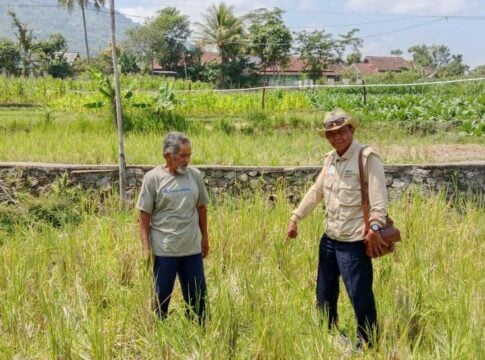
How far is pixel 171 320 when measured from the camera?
9.94ft

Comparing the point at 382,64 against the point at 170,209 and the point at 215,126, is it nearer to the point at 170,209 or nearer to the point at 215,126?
the point at 215,126

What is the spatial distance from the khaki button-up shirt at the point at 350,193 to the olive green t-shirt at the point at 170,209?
841mm

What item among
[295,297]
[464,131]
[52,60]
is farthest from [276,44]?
[295,297]

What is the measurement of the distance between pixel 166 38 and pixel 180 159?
149ft

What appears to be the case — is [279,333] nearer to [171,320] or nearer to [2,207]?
[171,320]

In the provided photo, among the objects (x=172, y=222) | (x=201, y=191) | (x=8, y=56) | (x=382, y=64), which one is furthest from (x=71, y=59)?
(x=172, y=222)

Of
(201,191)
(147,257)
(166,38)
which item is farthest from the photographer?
(166,38)

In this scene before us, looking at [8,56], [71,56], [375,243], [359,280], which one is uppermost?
[71,56]

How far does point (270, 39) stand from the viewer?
129ft

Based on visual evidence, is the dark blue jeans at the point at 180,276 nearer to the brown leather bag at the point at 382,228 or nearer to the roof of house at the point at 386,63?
the brown leather bag at the point at 382,228

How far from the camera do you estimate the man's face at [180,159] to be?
3195mm

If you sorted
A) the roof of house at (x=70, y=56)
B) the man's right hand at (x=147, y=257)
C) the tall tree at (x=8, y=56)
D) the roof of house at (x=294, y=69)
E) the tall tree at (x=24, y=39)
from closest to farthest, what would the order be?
the man's right hand at (x=147, y=257)
the tall tree at (x=24, y=39)
the tall tree at (x=8, y=56)
the roof of house at (x=294, y=69)
the roof of house at (x=70, y=56)

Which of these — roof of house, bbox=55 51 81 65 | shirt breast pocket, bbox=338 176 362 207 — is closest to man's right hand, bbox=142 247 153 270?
shirt breast pocket, bbox=338 176 362 207

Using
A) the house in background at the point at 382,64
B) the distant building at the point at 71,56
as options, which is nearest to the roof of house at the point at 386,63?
the house in background at the point at 382,64
